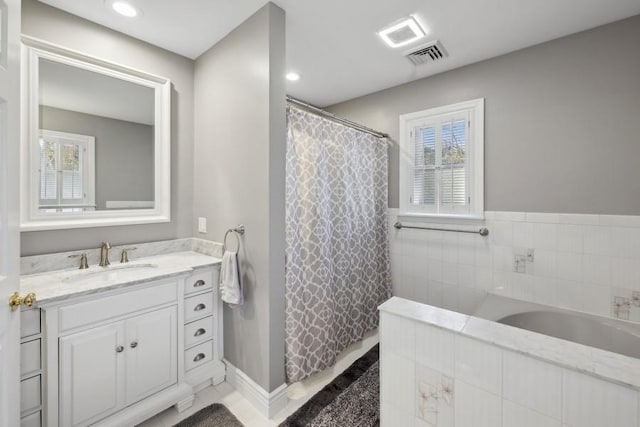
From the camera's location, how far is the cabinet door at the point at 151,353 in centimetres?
153

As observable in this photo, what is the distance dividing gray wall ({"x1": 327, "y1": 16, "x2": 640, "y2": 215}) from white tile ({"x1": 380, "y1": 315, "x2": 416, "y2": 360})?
67.7 inches

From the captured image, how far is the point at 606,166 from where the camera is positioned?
1.83 m

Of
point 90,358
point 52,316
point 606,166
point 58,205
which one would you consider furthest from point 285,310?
point 606,166

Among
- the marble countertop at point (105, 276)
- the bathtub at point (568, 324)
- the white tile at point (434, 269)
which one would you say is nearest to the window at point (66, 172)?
the marble countertop at point (105, 276)

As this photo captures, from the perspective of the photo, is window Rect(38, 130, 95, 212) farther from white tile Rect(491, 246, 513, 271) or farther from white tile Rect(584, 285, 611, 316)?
white tile Rect(584, 285, 611, 316)

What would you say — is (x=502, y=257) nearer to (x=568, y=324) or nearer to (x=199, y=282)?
(x=568, y=324)

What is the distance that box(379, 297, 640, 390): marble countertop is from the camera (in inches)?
29.0

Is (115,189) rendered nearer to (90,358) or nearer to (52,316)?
(52,316)

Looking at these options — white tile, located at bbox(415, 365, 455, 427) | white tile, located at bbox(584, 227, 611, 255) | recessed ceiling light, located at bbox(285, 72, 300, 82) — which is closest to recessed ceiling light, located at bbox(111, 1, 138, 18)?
recessed ceiling light, located at bbox(285, 72, 300, 82)

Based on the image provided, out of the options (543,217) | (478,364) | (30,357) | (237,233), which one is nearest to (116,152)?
(237,233)

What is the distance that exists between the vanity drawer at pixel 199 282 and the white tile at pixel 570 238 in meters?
2.54

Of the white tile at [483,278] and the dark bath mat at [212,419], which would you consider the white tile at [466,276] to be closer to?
the white tile at [483,278]

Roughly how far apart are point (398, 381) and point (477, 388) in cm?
29

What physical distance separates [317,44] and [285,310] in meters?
1.95
